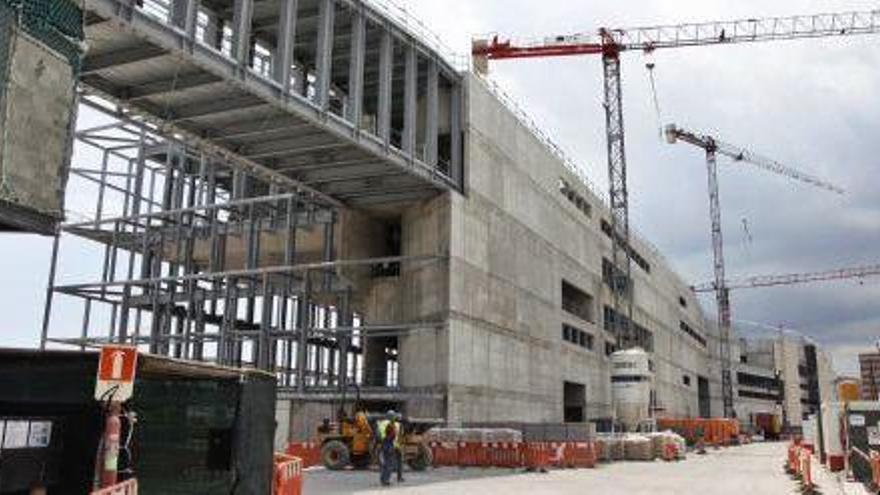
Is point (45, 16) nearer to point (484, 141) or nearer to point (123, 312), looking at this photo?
point (484, 141)

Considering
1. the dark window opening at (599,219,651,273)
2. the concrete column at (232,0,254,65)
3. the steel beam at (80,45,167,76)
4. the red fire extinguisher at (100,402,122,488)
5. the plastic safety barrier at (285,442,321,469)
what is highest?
the dark window opening at (599,219,651,273)

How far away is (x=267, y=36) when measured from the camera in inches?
1361

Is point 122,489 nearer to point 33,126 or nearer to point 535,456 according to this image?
point 33,126

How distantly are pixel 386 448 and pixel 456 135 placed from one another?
2009cm

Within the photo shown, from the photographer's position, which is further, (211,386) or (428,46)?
(428,46)

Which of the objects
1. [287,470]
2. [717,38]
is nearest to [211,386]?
[287,470]

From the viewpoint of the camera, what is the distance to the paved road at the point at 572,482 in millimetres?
21203

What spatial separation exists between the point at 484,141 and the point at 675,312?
58327mm

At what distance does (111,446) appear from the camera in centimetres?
752

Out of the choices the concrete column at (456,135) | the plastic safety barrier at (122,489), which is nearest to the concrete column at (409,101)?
the concrete column at (456,135)

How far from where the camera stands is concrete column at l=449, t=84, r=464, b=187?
3925cm

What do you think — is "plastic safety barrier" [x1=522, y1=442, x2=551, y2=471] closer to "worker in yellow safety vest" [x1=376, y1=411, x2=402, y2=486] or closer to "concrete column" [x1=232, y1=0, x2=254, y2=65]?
"worker in yellow safety vest" [x1=376, y1=411, x2=402, y2=486]

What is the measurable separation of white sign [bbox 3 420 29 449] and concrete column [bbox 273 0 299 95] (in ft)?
70.2

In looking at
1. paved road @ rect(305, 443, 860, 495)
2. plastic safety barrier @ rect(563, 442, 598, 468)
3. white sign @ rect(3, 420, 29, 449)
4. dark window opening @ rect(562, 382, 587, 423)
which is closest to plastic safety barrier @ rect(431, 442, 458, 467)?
paved road @ rect(305, 443, 860, 495)
